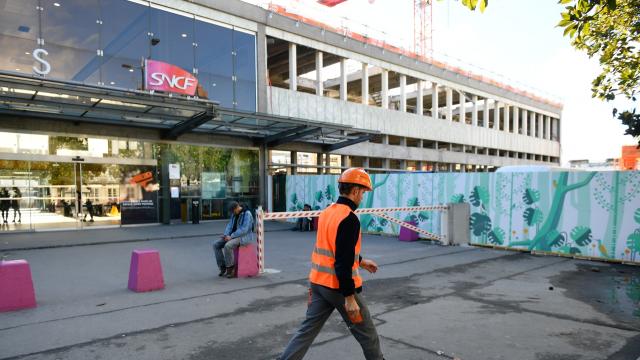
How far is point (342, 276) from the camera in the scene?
10.9 feet

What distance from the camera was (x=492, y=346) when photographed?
4.85 meters

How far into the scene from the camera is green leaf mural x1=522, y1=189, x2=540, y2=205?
1178 centimetres

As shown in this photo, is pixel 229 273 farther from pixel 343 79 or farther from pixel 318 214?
pixel 343 79

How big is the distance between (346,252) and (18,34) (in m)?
16.4

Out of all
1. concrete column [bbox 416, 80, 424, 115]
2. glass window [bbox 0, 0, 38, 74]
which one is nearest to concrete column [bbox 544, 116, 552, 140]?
concrete column [bbox 416, 80, 424, 115]

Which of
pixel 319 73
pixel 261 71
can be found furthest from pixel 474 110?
pixel 261 71

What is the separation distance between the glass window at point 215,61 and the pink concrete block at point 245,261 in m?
11.6

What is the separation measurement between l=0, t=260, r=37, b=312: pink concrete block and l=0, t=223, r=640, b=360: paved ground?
198 mm

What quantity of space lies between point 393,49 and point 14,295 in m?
27.0

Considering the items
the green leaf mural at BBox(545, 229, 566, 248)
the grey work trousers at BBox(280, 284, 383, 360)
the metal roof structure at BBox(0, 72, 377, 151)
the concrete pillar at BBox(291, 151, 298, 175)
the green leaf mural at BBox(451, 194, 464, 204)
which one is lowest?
the green leaf mural at BBox(545, 229, 566, 248)

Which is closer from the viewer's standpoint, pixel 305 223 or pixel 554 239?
pixel 554 239

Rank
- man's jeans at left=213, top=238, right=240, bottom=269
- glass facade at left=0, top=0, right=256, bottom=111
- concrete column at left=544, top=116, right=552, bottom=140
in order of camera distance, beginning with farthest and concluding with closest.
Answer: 1. concrete column at left=544, top=116, right=552, bottom=140
2. glass facade at left=0, top=0, right=256, bottom=111
3. man's jeans at left=213, top=238, right=240, bottom=269

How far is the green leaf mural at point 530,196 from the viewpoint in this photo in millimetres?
11781

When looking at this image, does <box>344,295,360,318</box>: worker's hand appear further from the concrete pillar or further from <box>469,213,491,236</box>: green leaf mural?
the concrete pillar
